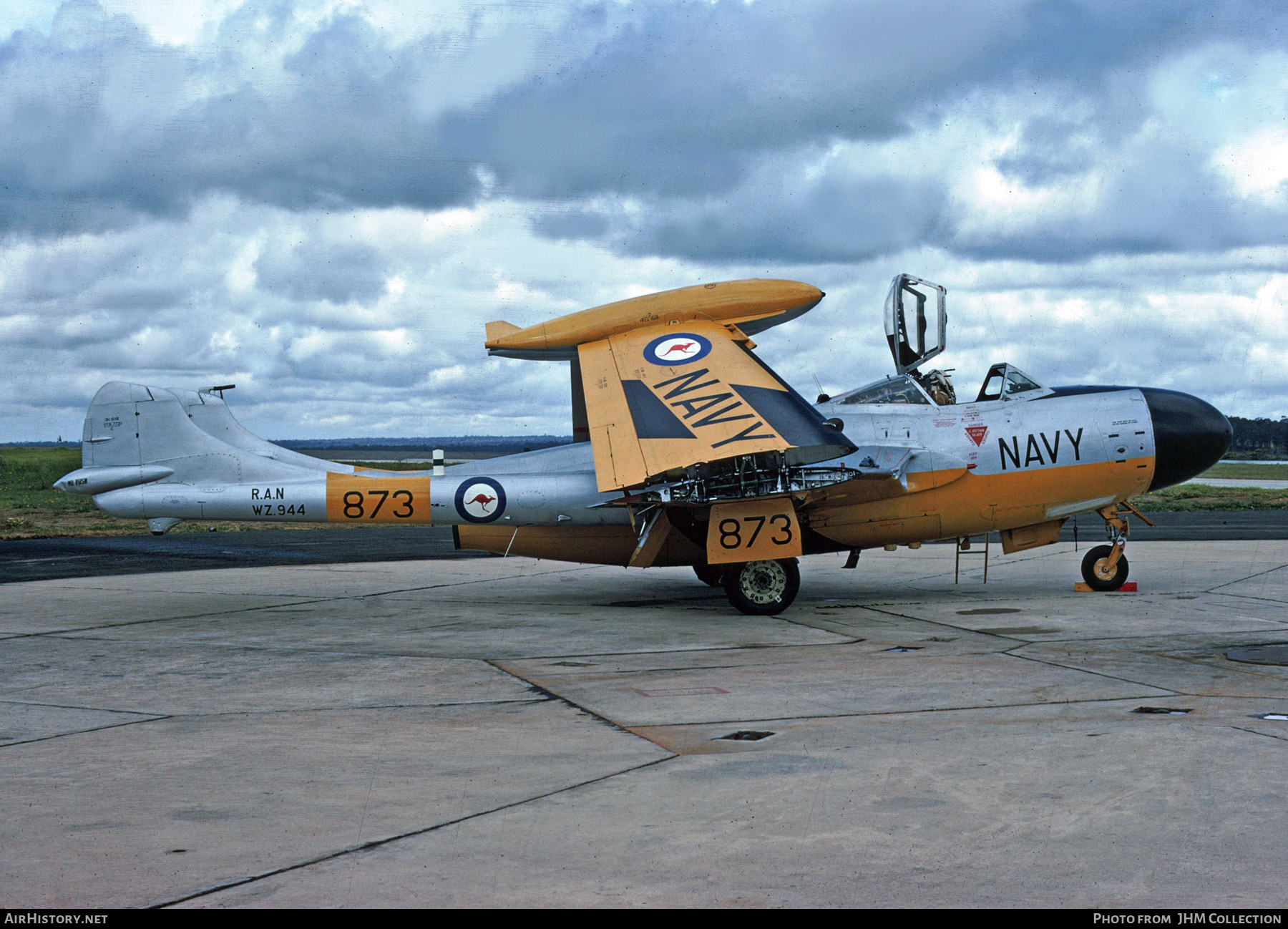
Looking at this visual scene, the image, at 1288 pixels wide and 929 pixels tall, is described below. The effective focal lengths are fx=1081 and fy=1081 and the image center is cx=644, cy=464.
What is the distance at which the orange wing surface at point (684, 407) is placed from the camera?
11.4m

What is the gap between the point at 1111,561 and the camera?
14156 millimetres

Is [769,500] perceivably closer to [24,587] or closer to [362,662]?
[362,662]

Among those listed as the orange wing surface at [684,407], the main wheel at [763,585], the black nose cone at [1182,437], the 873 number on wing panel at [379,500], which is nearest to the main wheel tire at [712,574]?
the main wheel at [763,585]

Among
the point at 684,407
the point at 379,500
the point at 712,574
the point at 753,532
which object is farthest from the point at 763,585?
the point at 379,500

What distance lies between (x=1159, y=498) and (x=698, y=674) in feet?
119

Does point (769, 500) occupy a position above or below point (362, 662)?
above

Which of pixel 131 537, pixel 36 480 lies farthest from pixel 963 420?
pixel 36 480

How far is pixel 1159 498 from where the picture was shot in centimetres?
4019

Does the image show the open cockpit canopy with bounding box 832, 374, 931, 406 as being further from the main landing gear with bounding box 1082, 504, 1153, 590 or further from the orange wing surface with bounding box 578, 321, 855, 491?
the main landing gear with bounding box 1082, 504, 1153, 590

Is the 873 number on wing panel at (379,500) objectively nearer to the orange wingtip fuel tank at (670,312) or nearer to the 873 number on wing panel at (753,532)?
the orange wingtip fuel tank at (670,312)

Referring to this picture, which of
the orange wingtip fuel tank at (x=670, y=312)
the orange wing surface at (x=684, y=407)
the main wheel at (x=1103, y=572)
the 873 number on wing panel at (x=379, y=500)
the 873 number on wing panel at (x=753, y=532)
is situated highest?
the orange wingtip fuel tank at (x=670, y=312)

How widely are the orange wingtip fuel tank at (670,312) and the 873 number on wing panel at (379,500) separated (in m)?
2.40

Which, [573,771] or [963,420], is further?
[963,420]

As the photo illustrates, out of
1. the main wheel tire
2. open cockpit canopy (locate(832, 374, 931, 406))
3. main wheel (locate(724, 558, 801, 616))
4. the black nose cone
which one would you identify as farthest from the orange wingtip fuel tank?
the black nose cone
